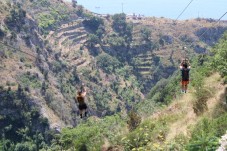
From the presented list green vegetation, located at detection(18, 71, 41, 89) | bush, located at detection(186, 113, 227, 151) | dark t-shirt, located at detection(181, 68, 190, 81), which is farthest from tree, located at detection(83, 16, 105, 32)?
bush, located at detection(186, 113, 227, 151)

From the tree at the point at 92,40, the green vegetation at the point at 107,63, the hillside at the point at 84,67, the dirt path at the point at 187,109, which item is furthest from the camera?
the tree at the point at 92,40

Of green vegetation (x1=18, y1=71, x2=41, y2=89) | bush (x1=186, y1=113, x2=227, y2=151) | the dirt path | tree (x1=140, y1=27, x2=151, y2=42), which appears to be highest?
bush (x1=186, y1=113, x2=227, y2=151)

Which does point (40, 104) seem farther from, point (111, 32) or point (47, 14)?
point (111, 32)

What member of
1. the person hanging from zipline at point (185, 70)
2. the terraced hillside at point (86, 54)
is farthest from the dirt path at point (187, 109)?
the terraced hillside at point (86, 54)

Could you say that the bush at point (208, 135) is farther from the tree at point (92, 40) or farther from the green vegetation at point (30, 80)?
the tree at point (92, 40)

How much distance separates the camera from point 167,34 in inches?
7092

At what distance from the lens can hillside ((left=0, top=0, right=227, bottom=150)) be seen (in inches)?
2001

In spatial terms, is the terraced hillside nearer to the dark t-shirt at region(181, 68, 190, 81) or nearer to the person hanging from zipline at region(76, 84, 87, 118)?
the person hanging from zipline at region(76, 84, 87, 118)

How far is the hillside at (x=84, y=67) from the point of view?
50.8m

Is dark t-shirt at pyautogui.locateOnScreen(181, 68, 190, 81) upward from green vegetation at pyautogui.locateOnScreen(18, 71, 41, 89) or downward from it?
upward

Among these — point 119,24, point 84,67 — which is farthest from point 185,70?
point 119,24

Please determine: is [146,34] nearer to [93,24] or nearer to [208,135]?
[93,24]

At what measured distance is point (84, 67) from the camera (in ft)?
452

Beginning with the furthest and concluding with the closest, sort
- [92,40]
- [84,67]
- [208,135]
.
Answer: [92,40] → [84,67] → [208,135]
